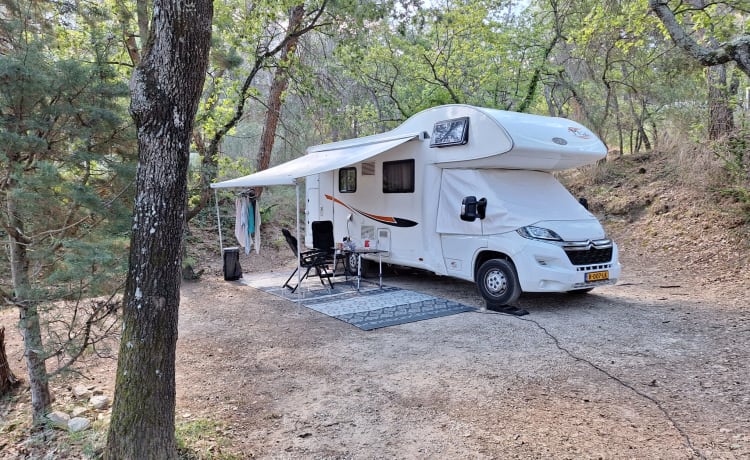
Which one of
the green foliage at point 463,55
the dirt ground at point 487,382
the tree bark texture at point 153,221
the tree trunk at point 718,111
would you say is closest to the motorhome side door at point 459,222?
the dirt ground at point 487,382

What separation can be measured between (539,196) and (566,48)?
1055 cm

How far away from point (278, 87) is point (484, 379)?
9658mm

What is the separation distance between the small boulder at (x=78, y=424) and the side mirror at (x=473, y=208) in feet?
16.4

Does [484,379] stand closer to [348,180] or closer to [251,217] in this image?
[348,180]

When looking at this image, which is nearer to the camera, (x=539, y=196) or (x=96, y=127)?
(x=96, y=127)

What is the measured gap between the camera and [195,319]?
6727mm

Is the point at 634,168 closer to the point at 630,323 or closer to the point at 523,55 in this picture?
the point at 523,55

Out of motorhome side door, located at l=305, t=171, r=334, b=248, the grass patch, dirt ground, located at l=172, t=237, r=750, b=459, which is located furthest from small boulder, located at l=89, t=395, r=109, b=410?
motorhome side door, located at l=305, t=171, r=334, b=248

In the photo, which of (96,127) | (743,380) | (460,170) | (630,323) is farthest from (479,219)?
(96,127)

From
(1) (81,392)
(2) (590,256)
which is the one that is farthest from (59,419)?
(2) (590,256)

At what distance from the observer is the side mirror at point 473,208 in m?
6.70

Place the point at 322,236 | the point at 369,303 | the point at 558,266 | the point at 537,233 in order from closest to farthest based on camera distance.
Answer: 1. the point at 558,266
2. the point at 537,233
3. the point at 369,303
4. the point at 322,236

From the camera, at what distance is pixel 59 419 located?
3.88 meters

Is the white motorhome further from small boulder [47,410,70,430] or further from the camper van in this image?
small boulder [47,410,70,430]
